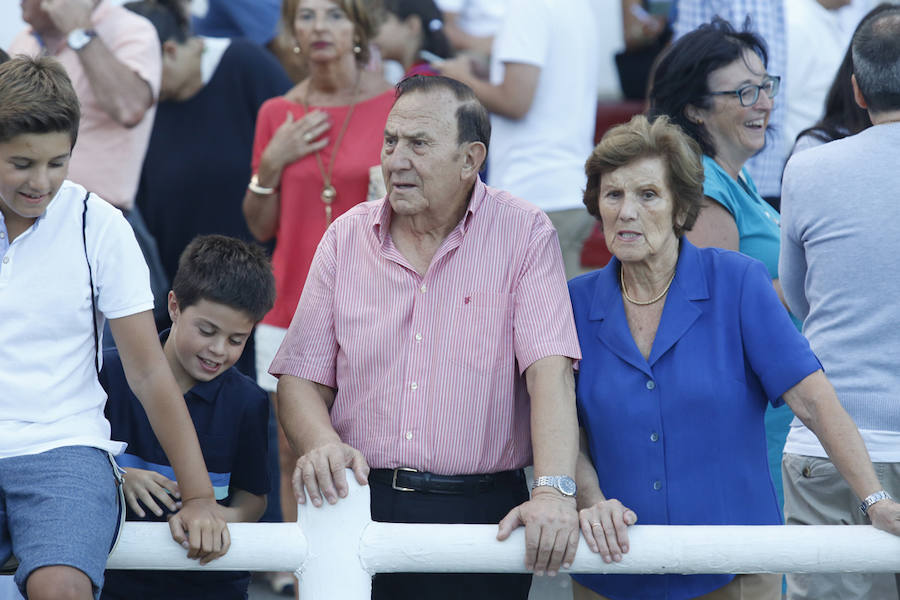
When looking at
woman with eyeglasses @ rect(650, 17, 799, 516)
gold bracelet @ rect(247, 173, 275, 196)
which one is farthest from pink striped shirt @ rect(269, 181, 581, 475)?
gold bracelet @ rect(247, 173, 275, 196)

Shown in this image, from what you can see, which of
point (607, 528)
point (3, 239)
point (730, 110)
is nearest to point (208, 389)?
point (3, 239)

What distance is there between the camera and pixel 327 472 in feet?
7.86

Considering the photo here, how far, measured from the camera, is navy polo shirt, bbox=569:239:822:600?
2568mm

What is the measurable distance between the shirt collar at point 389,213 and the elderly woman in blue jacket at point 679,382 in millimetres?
280

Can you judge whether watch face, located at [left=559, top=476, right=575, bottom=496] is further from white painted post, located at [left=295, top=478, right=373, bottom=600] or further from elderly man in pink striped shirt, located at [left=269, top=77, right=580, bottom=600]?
white painted post, located at [left=295, top=478, right=373, bottom=600]

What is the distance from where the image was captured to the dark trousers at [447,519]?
2.64 m

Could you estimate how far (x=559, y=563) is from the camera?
2.32m

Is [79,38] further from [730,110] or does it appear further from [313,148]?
[730,110]

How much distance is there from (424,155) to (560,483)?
0.81 meters

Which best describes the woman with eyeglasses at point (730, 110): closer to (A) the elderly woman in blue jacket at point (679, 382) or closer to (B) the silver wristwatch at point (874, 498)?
(A) the elderly woman in blue jacket at point (679, 382)

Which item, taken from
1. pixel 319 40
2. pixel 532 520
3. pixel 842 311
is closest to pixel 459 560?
pixel 532 520

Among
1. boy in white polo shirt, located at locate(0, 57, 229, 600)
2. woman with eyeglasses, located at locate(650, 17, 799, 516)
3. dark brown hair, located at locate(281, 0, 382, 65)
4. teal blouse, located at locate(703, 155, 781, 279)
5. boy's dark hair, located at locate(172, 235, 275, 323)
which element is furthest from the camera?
dark brown hair, located at locate(281, 0, 382, 65)

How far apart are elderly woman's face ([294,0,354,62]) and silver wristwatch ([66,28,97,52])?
693 mm

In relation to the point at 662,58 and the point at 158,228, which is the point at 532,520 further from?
the point at 158,228
